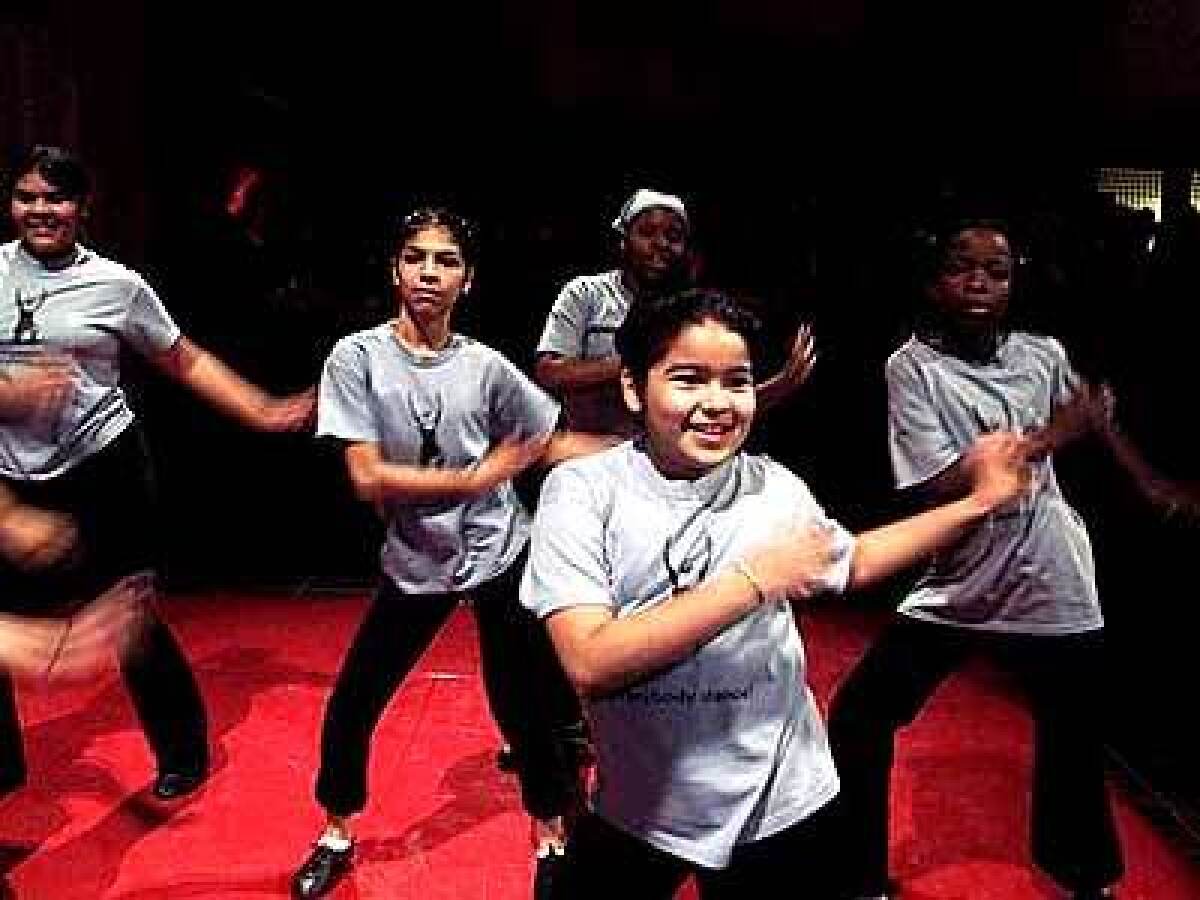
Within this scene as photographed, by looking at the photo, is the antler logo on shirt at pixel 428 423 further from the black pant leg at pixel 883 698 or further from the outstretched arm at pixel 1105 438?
the outstretched arm at pixel 1105 438

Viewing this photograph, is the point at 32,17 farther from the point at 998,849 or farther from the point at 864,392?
the point at 998,849

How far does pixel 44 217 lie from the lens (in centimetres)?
346

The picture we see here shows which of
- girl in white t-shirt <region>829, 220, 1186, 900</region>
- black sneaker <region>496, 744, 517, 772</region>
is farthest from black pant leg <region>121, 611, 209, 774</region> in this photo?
girl in white t-shirt <region>829, 220, 1186, 900</region>

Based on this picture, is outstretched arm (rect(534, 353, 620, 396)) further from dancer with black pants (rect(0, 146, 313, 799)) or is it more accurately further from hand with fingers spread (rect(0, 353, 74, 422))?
hand with fingers spread (rect(0, 353, 74, 422))

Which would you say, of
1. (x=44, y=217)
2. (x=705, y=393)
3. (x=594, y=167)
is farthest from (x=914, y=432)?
(x=594, y=167)

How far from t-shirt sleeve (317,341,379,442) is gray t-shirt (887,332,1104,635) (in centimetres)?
118

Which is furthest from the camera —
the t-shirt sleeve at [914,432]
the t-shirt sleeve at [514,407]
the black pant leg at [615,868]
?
the t-shirt sleeve at [514,407]

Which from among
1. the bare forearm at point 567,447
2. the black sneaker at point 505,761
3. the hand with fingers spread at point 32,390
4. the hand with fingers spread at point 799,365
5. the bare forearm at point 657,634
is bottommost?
the black sneaker at point 505,761

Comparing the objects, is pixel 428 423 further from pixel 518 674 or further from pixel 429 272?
pixel 518 674

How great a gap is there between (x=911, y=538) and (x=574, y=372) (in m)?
2.16

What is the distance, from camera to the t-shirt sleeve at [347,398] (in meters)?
3.06

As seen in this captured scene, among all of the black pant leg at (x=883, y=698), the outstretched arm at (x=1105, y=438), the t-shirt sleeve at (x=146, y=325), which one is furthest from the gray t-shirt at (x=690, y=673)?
the t-shirt sleeve at (x=146, y=325)

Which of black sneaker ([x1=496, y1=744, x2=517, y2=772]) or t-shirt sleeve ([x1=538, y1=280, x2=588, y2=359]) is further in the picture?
t-shirt sleeve ([x1=538, y1=280, x2=588, y2=359])

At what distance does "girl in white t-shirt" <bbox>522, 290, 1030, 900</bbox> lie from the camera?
6.61 ft
